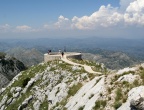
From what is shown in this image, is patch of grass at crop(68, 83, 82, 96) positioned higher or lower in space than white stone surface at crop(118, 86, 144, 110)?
lower

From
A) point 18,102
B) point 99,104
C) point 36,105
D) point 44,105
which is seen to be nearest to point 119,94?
point 99,104

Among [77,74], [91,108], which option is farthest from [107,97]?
[77,74]

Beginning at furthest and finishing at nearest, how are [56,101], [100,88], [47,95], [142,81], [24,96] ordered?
[24,96], [47,95], [56,101], [100,88], [142,81]

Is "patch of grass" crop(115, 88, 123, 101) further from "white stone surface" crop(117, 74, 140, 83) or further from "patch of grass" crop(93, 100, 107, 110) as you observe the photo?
"white stone surface" crop(117, 74, 140, 83)

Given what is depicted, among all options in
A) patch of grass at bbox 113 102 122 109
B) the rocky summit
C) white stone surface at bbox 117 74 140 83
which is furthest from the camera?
white stone surface at bbox 117 74 140 83

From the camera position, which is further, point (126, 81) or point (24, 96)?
point (24, 96)

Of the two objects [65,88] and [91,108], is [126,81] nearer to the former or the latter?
[91,108]

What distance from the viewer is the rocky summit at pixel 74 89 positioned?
2878cm

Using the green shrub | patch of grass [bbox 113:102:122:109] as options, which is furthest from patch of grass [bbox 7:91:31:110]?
patch of grass [bbox 113:102:122:109]

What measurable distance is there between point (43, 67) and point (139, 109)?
4927 cm

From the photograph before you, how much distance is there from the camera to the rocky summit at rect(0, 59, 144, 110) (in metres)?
28.8

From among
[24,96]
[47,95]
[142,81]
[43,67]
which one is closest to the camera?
[142,81]

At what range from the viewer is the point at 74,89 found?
162 ft

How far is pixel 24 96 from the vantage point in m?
60.9
